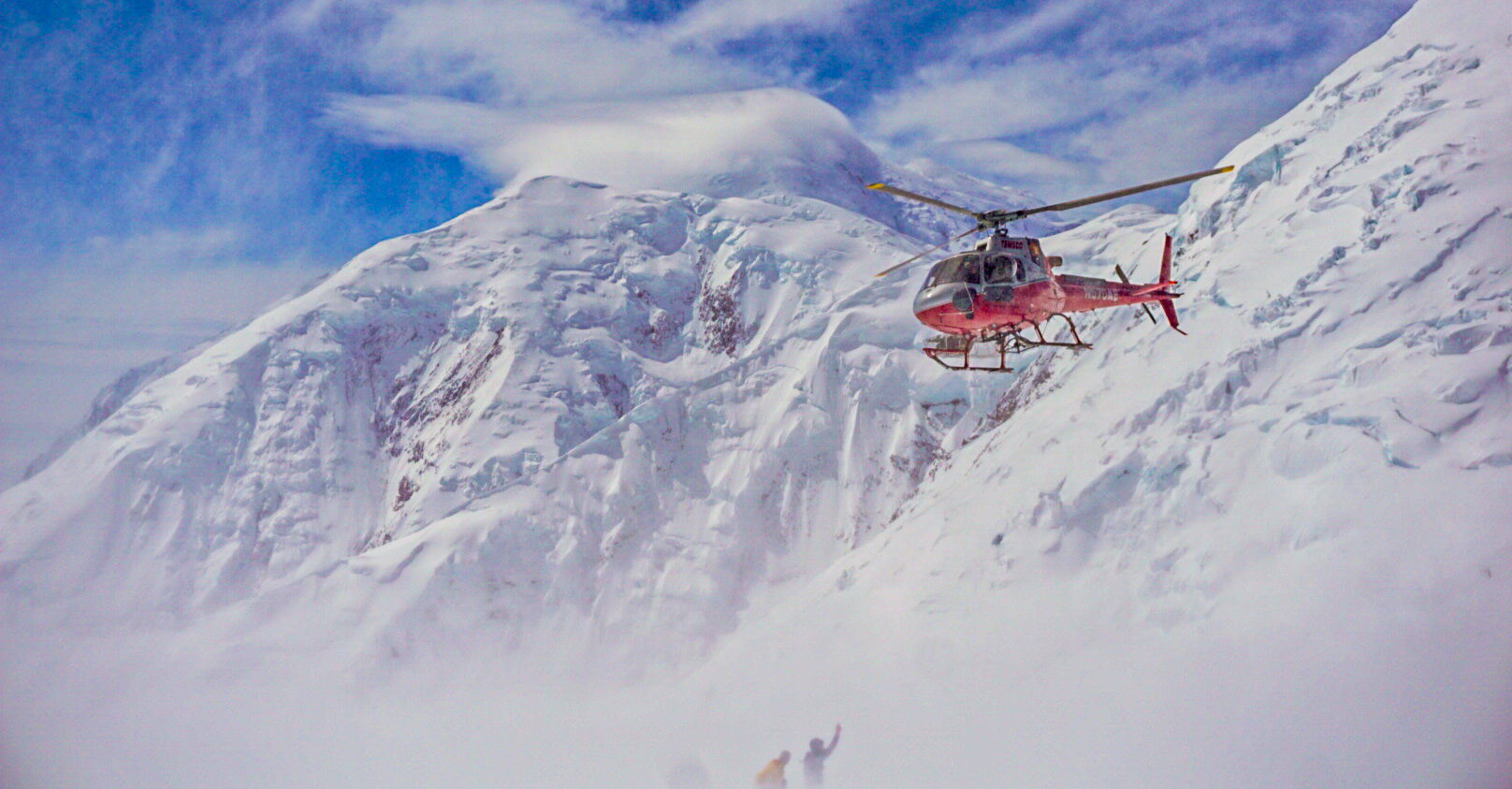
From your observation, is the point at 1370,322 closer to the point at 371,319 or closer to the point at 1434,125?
the point at 1434,125

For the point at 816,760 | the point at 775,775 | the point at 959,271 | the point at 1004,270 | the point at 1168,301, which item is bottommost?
the point at 775,775

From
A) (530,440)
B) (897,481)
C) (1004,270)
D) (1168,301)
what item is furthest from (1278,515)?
(530,440)

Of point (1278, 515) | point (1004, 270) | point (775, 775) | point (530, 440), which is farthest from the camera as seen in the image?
point (530, 440)

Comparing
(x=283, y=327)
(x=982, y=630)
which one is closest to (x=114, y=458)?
(x=283, y=327)

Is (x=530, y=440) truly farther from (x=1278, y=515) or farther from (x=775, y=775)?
(x=1278, y=515)

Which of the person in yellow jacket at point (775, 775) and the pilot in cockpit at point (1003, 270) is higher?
the pilot in cockpit at point (1003, 270)

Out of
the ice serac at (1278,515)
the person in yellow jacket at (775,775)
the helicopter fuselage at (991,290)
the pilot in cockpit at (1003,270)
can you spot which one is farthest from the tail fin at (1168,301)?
the person in yellow jacket at (775,775)

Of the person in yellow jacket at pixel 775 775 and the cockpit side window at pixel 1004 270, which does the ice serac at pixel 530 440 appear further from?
the cockpit side window at pixel 1004 270
